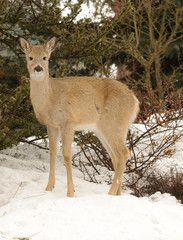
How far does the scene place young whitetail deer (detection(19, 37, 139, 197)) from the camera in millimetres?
5824

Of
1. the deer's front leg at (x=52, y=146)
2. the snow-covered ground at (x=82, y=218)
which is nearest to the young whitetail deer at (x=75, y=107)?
the deer's front leg at (x=52, y=146)

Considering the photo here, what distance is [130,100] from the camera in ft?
21.7

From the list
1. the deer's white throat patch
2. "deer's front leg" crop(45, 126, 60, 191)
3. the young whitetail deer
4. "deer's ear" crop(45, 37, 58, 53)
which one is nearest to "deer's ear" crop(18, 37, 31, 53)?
the young whitetail deer

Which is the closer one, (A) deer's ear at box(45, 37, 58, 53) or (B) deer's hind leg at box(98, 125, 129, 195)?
(A) deer's ear at box(45, 37, 58, 53)

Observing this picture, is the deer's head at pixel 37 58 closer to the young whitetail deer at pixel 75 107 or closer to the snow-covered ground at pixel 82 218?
the young whitetail deer at pixel 75 107

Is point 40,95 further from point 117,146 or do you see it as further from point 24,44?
point 117,146

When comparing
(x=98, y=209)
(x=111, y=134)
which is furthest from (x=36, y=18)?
(x=98, y=209)

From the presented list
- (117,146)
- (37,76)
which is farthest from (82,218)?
(37,76)

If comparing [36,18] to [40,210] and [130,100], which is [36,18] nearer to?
[130,100]

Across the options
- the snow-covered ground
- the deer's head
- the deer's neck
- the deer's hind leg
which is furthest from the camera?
the deer's hind leg

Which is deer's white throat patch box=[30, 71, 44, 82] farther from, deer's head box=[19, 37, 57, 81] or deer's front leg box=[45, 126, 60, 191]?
deer's front leg box=[45, 126, 60, 191]

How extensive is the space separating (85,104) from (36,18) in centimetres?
267

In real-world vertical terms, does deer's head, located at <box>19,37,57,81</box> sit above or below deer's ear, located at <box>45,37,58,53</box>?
below

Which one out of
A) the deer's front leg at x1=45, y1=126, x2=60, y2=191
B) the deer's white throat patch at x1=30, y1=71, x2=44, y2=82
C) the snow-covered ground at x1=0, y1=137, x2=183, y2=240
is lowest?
the snow-covered ground at x1=0, y1=137, x2=183, y2=240
